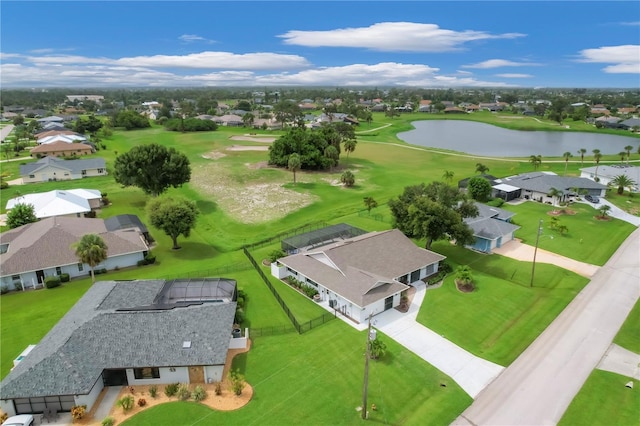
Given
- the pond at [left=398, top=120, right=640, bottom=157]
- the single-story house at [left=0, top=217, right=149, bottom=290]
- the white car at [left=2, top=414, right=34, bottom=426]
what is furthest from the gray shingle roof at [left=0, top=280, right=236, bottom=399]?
the pond at [left=398, top=120, right=640, bottom=157]

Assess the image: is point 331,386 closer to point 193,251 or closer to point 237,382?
point 237,382

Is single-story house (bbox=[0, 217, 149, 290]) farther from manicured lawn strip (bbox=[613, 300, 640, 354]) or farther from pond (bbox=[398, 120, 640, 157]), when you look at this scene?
pond (bbox=[398, 120, 640, 157])

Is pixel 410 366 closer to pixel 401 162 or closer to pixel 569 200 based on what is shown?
pixel 569 200

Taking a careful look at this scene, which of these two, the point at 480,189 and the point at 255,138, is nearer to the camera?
the point at 480,189

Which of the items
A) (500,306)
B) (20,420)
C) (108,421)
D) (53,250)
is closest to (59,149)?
(53,250)

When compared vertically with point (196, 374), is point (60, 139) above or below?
above

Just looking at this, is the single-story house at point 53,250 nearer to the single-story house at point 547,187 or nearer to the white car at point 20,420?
the white car at point 20,420

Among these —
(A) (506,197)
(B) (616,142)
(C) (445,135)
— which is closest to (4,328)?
(A) (506,197)
